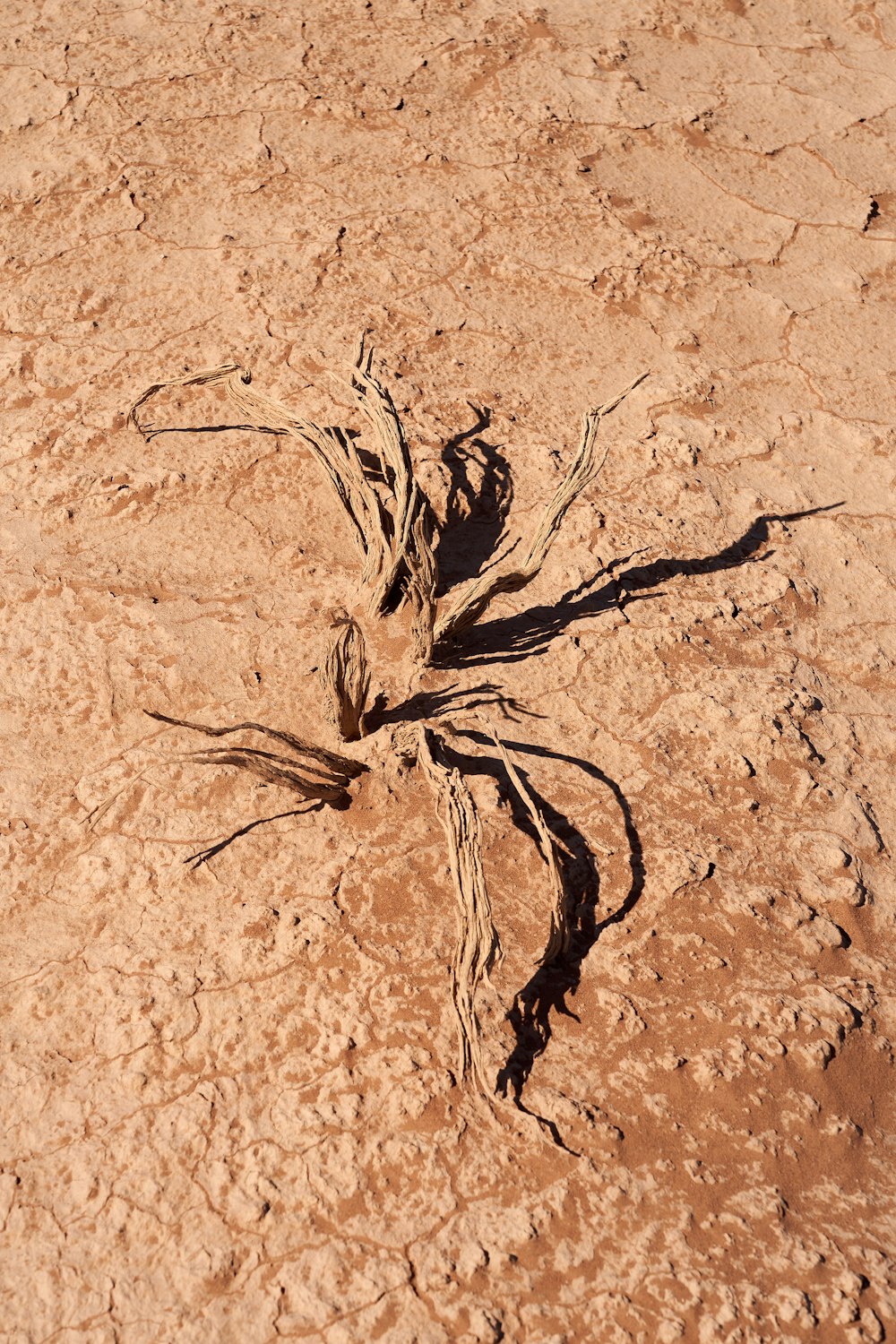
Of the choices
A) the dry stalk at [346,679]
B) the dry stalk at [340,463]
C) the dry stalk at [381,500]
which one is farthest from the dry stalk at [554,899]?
the dry stalk at [340,463]

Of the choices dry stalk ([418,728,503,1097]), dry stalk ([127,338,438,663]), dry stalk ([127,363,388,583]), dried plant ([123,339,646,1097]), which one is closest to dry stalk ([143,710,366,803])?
dried plant ([123,339,646,1097])

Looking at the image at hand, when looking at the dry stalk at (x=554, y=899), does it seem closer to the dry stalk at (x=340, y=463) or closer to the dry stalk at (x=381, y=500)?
the dry stalk at (x=381, y=500)

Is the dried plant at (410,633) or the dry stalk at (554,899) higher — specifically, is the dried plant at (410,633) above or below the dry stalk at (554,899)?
above

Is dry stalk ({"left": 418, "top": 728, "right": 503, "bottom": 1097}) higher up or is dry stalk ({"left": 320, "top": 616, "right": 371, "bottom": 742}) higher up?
dry stalk ({"left": 320, "top": 616, "right": 371, "bottom": 742})

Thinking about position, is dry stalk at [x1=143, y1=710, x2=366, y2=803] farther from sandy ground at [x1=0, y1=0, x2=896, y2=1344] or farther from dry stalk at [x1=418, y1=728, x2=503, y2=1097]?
dry stalk at [x1=418, y1=728, x2=503, y2=1097]

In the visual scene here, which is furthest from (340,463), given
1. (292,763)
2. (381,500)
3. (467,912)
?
(467,912)

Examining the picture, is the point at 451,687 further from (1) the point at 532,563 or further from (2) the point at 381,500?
(2) the point at 381,500

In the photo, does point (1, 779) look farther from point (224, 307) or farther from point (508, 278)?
point (508, 278)
